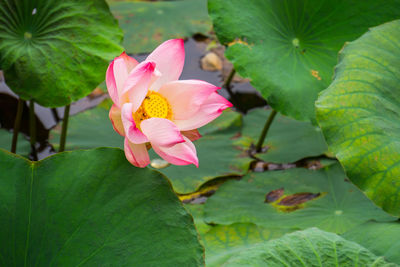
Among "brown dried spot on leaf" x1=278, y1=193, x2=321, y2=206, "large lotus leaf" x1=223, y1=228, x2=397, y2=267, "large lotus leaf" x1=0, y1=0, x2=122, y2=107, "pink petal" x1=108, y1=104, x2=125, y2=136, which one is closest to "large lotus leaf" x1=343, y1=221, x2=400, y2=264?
"large lotus leaf" x1=223, y1=228, x2=397, y2=267

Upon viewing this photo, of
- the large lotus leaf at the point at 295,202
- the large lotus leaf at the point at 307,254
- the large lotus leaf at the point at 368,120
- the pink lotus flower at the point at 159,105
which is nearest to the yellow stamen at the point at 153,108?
the pink lotus flower at the point at 159,105

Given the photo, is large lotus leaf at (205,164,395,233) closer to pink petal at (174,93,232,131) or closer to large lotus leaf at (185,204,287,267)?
large lotus leaf at (185,204,287,267)

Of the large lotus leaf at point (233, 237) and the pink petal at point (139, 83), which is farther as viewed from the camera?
the large lotus leaf at point (233, 237)

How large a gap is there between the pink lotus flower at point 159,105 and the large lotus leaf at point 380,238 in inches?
19.0

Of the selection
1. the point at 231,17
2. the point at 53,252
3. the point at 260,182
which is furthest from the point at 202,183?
the point at 53,252

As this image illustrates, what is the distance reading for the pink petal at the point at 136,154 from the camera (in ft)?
2.62

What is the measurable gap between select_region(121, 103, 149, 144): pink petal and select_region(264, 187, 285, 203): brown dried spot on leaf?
0.87 metres

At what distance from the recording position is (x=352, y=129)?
1067 millimetres

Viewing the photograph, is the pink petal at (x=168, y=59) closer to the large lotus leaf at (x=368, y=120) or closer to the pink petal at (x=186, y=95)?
the pink petal at (x=186, y=95)

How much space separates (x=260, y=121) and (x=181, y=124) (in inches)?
45.1

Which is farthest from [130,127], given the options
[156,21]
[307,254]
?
[156,21]

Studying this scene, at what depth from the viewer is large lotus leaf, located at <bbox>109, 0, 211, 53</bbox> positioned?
7.80 feet

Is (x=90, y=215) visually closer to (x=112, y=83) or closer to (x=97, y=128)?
(x=112, y=83)

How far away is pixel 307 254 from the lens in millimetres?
896
